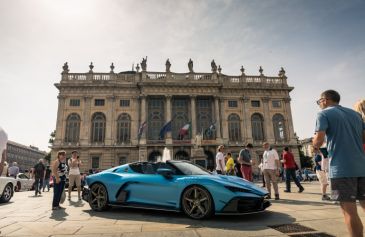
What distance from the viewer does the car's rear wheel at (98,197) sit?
6.09 metres

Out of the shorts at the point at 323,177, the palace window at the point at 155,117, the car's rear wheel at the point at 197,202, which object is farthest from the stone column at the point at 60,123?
the shorts at the point at 323,177

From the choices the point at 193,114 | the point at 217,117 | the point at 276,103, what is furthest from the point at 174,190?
the point at 276,103

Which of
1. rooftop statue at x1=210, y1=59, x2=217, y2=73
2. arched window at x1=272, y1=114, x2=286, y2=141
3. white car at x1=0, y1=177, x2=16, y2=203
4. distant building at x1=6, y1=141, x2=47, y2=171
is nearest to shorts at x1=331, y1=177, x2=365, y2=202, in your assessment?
white car at x1=0, y1=177, x2=16, y2=203

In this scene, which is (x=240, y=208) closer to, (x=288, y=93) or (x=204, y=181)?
(x=204, y=181)

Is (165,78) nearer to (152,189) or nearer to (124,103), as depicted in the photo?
(124,103)

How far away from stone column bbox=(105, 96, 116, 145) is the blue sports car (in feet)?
80.7

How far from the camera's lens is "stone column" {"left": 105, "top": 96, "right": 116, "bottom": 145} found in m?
30.2

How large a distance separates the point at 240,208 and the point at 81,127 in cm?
2926

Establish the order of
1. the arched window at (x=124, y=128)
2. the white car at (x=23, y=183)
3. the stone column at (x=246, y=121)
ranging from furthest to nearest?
the stone column at (x=246, y=121)
the arched window at (x=124, y=128)
the white car at (x=23, y=183)

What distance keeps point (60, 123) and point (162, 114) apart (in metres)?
12.7

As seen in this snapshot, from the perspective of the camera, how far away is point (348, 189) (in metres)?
2.61

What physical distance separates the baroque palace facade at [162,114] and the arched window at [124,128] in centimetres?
4

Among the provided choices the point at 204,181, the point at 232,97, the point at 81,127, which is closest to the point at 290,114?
the point at 232,97

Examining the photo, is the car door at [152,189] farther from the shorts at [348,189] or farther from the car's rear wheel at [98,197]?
the shorts at [348,189]
